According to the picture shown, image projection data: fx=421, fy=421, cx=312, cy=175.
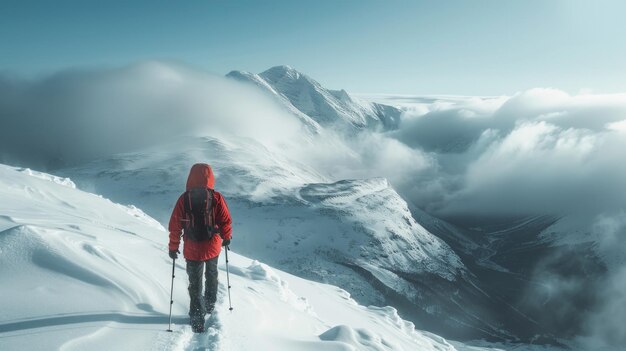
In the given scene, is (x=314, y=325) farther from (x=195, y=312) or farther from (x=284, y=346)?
(x=195, y=312)

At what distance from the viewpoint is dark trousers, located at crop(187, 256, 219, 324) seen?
1164cm

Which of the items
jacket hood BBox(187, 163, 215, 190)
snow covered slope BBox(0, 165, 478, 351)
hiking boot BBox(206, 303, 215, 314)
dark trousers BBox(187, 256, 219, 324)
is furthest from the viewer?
hiking boot BBox(206, 303, 215, 314)

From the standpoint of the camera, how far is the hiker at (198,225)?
1154cm

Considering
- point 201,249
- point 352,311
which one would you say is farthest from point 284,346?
point 352,311

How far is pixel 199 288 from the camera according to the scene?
11867mm

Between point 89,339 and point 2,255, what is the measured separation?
4874 mm

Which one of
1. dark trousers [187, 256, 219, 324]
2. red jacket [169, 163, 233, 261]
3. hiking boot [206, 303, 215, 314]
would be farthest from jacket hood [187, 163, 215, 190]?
hiking boot [206, 303, 215, 314]

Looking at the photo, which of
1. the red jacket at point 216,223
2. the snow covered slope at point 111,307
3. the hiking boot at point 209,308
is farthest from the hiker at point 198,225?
the snow covered slope at point 111,307

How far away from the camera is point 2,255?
12266 mm

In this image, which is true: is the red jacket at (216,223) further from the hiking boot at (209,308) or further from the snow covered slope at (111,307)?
the snow covered slope at (111,307)

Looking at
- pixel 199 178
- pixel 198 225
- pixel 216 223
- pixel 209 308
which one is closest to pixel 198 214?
pixel 198 225

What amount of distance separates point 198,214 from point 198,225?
322mm

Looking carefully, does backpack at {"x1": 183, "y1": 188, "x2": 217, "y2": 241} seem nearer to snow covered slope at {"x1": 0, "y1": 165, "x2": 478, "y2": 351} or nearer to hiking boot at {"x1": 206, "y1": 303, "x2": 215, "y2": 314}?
hiking boot at {"x1": 206, "y1": 303, "x2": 215, "y2": 314}

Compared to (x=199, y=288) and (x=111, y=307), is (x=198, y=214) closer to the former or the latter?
(x=199, y=288)
